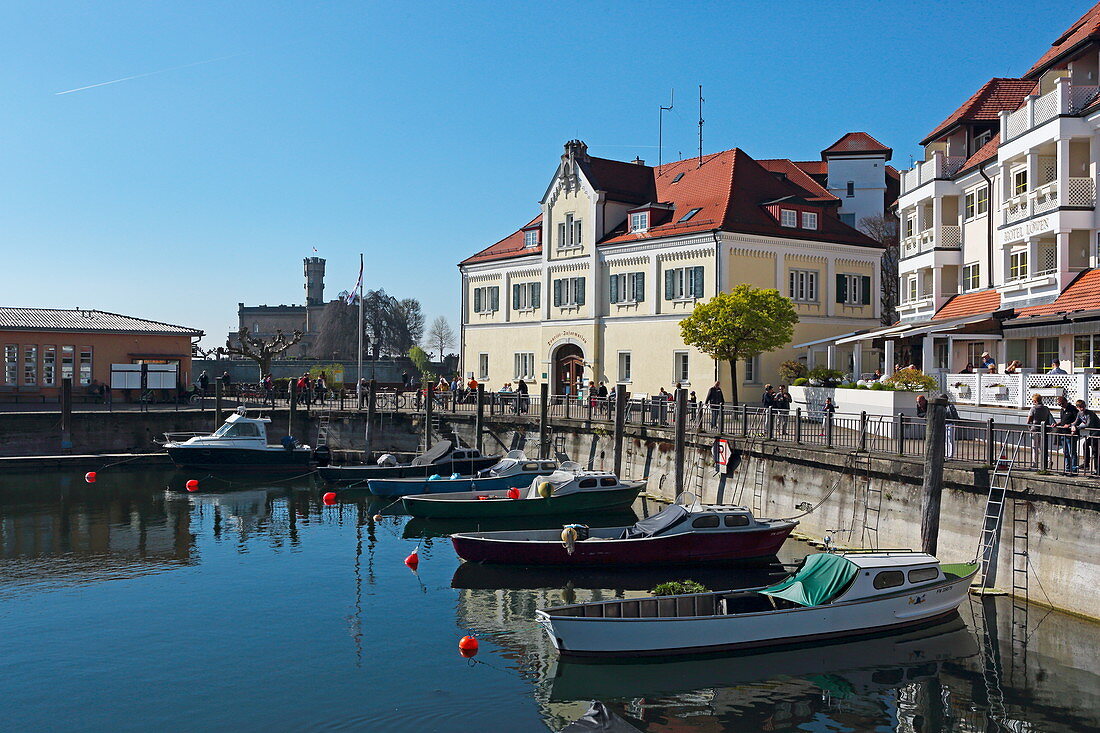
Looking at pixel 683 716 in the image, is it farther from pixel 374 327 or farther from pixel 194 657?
pixel 374 327

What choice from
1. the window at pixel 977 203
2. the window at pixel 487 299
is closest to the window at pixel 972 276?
the window at pixel 977 203

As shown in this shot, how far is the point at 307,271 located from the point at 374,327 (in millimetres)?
39036

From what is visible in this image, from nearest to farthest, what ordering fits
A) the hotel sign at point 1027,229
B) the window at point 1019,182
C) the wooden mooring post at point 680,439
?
the hotel sign at point 1027,229, the wooden mooring post at point 680,439, the window at point 1019,182

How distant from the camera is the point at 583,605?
18281 millimetres

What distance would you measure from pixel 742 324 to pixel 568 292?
1627 cm

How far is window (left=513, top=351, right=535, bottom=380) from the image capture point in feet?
184

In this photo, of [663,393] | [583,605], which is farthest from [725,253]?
[583,605]

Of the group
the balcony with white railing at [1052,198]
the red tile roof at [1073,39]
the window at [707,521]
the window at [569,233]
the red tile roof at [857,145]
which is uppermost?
the red tile roof at [857,145]

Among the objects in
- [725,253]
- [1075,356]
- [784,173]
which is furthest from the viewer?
[784,173]

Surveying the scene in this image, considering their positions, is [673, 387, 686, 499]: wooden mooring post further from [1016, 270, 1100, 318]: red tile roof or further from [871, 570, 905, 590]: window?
[871, 570, 905, 590]: window

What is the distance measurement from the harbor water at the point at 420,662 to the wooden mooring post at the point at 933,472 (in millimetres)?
1773

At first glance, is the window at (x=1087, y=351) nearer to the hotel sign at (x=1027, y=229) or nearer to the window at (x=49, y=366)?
the hotel sign at (x=1027, y=229)

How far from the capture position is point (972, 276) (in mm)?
37812

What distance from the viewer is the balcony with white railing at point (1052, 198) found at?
1169 inches
